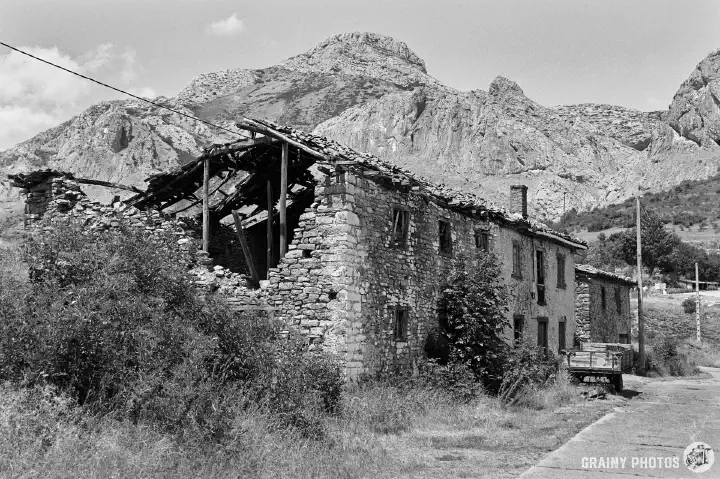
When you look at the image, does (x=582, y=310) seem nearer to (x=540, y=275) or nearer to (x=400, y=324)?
(x=540, y=275)

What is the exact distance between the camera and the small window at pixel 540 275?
78.0 ft

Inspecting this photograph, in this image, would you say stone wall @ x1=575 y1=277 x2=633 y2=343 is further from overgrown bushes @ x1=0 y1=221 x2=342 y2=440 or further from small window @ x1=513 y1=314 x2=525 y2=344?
overgrown bushes @ x1=0 y1=221 x2=342 y2=440

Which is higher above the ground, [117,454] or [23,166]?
[23,166]

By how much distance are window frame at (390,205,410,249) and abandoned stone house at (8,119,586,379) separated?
2cm

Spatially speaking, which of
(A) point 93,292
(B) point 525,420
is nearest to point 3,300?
(A) point 93,292

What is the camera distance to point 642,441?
1173 cm

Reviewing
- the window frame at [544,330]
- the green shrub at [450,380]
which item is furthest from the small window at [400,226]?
the window frame at [544,330]

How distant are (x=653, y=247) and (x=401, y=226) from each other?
46.0 meters

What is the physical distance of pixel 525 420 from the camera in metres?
14.0

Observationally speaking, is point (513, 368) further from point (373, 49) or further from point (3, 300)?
point (373, 49)

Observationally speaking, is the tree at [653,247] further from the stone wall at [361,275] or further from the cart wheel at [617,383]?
the stone wall at [361,275]

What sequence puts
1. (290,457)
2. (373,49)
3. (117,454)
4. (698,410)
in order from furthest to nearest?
(373,49) < (698,410) < (290,457) < (117,454)

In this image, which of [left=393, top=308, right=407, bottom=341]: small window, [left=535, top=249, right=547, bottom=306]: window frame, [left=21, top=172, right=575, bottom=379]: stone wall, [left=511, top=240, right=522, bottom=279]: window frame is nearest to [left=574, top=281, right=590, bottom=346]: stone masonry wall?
[left=535, top=249, right=547, bottom=306]: window frame

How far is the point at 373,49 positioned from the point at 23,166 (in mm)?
95300
